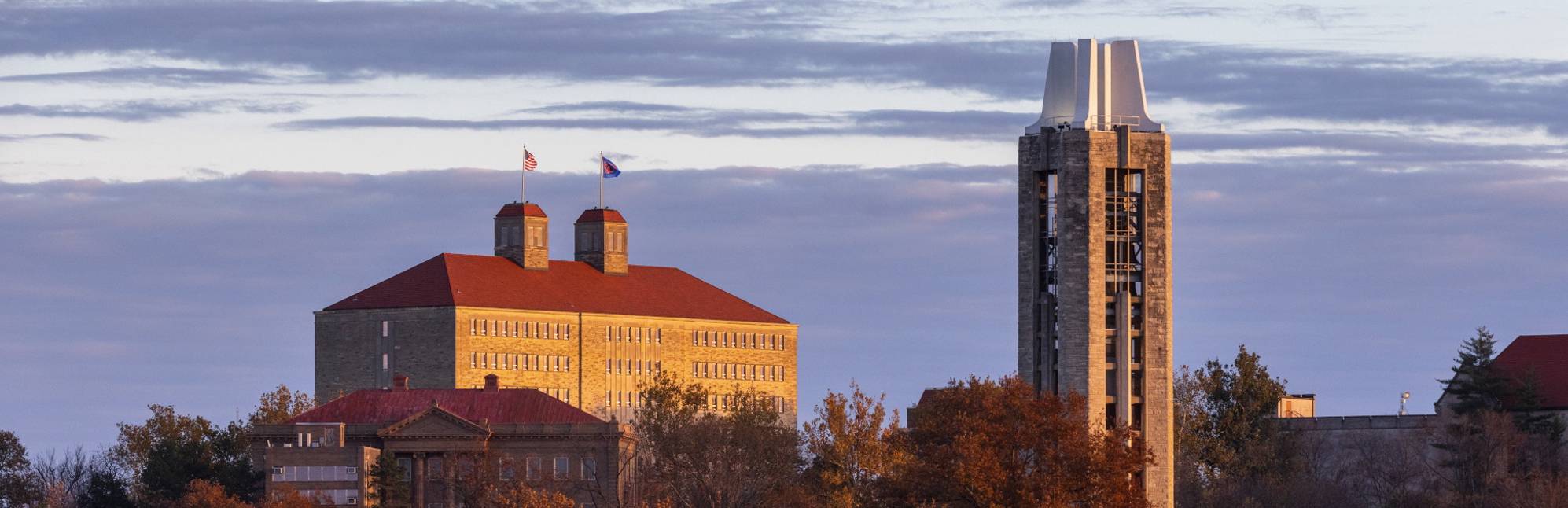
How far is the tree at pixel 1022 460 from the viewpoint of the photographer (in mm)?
102688

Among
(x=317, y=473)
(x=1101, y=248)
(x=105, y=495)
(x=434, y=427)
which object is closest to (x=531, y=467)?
(x=434, y=427)

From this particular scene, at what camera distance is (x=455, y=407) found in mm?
161625

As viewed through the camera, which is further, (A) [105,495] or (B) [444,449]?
(B) [444,449]

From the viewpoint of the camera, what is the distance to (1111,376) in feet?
390

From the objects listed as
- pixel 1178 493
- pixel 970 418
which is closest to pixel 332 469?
pixel 1178 493

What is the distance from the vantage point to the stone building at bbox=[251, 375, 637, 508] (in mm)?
147625

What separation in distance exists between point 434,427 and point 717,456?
587 inches

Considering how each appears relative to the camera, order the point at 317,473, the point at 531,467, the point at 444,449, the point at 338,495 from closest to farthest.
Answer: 1. the point at 338,495
2. the point at 317,473
3. the point at 444,449
4. the point at 531,467

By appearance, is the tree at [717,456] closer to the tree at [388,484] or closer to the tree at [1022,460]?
the tree at [388,484]

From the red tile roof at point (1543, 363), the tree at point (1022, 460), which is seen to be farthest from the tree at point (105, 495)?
the red tile roof at point (1543, 363)

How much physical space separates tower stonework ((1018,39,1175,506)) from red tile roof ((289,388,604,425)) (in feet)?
143

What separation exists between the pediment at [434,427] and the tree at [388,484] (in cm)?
527

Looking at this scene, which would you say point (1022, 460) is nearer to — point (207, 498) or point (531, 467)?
point (207, 498)

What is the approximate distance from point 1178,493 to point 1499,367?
2628 cm
